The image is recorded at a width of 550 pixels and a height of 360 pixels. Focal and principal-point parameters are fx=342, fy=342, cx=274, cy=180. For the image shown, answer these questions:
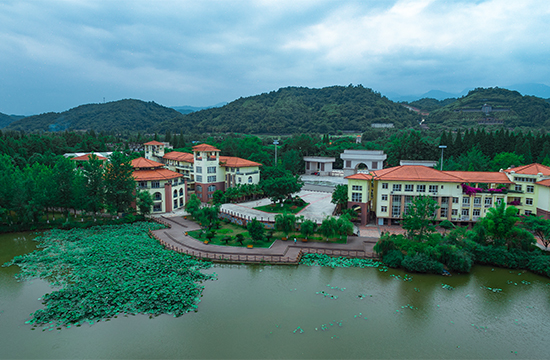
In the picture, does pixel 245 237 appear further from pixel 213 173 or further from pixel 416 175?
pixel 416 175

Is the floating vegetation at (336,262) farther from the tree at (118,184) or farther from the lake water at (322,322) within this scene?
the tree at (118,184)

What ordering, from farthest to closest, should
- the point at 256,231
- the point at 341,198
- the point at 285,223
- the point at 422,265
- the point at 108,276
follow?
the point at 341,198 → the point at 285,223 → the point at 256,231 → the point at 422,265 → the point at 108,276

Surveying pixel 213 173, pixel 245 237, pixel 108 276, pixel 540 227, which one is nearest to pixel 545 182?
pixel 540 227

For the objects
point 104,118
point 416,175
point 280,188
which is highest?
point 104,118

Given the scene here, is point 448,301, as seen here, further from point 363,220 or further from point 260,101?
point 260,101

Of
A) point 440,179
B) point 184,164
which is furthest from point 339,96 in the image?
point 440,179

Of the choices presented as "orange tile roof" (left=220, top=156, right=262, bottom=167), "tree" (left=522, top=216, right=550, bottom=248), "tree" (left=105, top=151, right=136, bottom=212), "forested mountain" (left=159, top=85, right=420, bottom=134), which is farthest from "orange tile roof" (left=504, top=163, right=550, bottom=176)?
"forested mountain" (left=159, top=85, right=420, bottom=134)

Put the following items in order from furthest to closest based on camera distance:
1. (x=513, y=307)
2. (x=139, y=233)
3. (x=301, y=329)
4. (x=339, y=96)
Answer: (x=339, y=96), (x=139, y=233), (x=513, y=307), (x=301, y=329)
